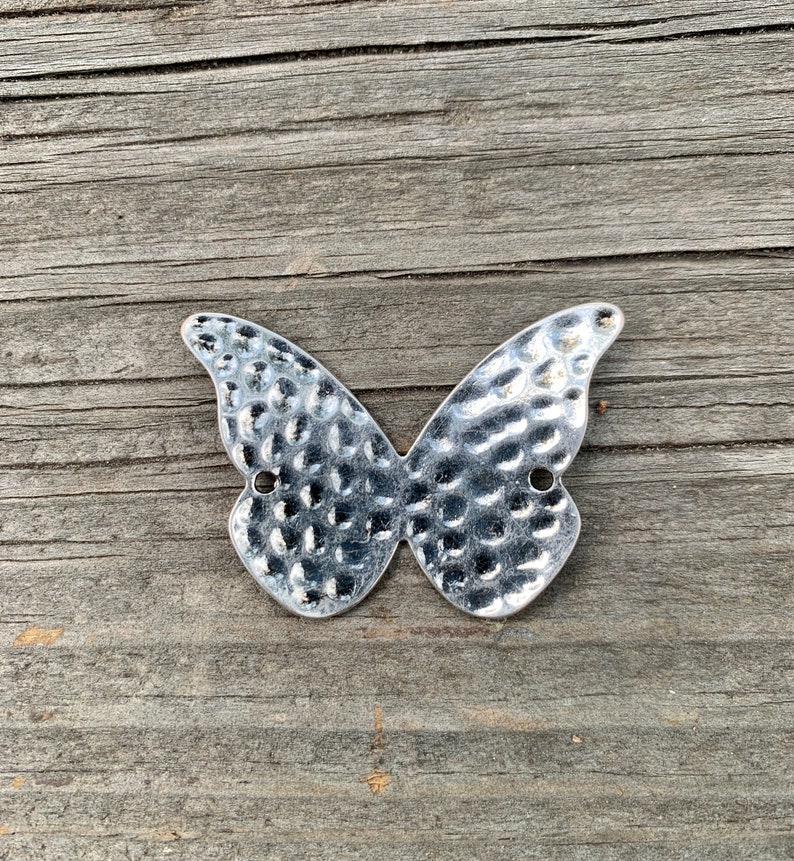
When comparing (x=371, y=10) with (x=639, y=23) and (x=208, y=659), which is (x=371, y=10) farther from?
(x=208, y=659)

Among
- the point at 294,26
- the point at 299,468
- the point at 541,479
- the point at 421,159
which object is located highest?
the point at 294,26

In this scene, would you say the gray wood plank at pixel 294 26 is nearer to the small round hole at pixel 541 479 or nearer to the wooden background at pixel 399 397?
the wooden background at pixel 399 397

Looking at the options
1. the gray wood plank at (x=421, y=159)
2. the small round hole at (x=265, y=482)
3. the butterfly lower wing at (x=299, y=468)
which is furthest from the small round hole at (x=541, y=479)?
the small round hole at (x=265, y=482)

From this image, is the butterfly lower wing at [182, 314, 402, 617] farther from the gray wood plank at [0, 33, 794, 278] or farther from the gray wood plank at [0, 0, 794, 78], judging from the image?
the gray wood plank at [0, 0, 794, 78]

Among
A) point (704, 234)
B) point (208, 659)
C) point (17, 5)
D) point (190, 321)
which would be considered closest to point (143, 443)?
point (190, 321)

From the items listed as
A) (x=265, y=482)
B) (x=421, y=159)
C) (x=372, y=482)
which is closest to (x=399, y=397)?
(x=372, y=482)

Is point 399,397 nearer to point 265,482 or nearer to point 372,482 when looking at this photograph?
point 372,482

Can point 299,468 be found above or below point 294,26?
below
